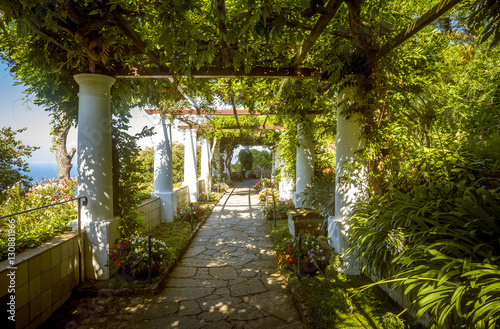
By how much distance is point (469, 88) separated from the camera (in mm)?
5191

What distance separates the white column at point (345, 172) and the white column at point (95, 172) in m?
3.48

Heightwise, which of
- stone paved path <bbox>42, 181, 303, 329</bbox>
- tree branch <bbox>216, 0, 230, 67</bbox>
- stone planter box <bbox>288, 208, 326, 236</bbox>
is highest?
tree branch <bbox>216, 0, 230, 67</bbox>

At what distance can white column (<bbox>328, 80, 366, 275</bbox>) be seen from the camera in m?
4.03

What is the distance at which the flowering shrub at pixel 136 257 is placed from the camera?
390cm

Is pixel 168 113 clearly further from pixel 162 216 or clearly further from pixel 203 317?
pixel 203 317

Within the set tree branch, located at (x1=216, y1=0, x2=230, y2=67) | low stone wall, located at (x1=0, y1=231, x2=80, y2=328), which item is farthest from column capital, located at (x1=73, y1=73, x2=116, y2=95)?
low stone wall, located at (x1=0, y1=231, x2=80, y2=328)

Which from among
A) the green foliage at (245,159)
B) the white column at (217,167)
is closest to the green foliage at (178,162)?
the white column at (217,167)

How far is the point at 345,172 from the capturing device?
412 centimetres

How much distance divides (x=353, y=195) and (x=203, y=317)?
104 inches

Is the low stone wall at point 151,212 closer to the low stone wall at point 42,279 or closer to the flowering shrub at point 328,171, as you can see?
the low stone wall at point 42,279

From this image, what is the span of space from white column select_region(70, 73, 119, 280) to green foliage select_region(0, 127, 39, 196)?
14.9ft

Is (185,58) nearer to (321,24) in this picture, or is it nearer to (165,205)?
(321,24)

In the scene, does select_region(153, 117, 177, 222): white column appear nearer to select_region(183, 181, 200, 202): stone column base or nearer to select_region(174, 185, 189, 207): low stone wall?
select_region(174, 185, 189, 207): low stone wall

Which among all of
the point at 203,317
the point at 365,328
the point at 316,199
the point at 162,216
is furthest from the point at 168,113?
the point at 365,328
